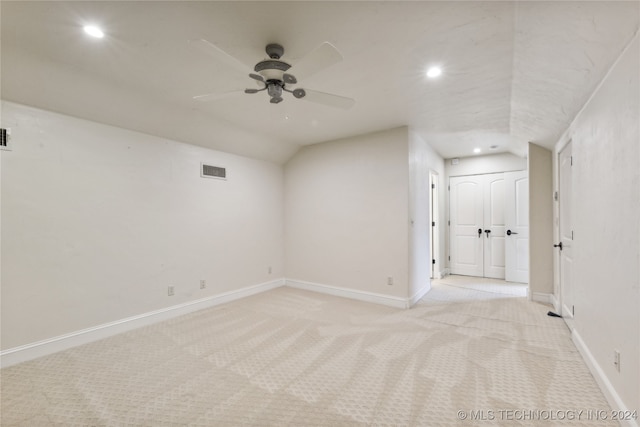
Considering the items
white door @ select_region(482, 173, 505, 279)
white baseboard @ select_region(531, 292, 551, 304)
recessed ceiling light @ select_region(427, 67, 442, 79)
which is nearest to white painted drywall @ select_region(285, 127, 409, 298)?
recessed ceiling light @ select_region(427, 67, 442, 79)

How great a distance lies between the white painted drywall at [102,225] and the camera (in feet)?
8.04

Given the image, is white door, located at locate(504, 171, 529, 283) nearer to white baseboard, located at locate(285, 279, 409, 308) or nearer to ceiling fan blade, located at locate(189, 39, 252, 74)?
white baseboard, located at locate(285, 279, 409, 308)

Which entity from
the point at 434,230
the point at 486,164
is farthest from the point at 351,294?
the point at 486,164

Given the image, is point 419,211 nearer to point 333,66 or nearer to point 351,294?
point 351,294

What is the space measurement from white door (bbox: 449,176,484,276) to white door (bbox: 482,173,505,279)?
3.0 inches

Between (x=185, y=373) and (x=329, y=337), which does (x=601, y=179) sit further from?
(x=185, y=373)

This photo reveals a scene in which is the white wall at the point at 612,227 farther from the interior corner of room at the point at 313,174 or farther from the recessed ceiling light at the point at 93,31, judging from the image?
the recessed ceiling light at the point at 93,31

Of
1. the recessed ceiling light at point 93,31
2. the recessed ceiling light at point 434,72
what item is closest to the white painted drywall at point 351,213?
the recessed ceiling light at point 434,72

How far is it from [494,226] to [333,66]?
16.0 ft

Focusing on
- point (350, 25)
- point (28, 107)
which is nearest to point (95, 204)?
point (28, 107)

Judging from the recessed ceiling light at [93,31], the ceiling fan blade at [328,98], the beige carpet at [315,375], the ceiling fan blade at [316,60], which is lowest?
the beige carpet at [315,375]

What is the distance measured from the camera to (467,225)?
574 cm

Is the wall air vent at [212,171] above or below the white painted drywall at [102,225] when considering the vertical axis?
above

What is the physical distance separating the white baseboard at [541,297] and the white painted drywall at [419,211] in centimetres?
146
